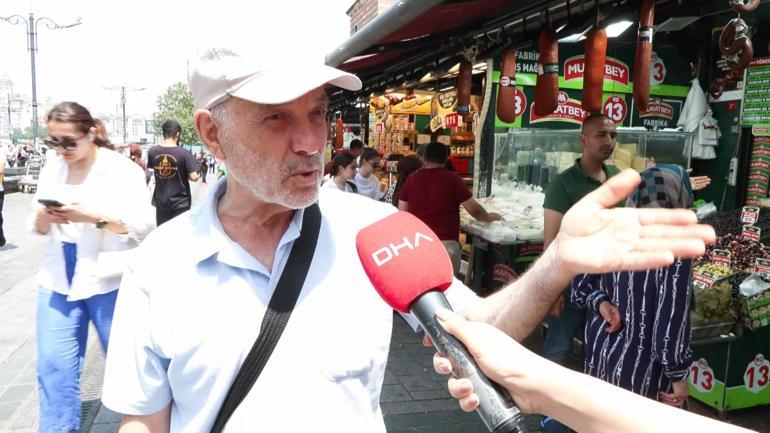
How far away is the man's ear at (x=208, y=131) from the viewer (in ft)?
4.82

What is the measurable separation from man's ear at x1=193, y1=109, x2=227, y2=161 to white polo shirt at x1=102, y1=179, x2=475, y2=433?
26cm

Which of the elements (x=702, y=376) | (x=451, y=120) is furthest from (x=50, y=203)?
(x=451, y=120)

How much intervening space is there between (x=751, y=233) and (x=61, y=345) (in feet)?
14.9

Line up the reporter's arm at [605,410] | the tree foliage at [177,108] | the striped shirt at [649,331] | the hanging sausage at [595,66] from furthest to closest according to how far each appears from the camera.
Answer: the tree foliage at [177,108] → the hanging sausage at [595,66] → the striped shirt at [649,331] → the reporter's arm at [605,410]

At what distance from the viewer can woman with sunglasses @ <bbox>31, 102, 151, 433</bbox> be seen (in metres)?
2.89

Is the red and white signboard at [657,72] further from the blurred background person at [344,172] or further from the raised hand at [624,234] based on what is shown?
the raised hand at [624,234]

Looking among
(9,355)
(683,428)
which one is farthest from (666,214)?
(9,355)

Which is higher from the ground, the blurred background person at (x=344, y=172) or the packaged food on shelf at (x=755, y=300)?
the blurred background person at (x=344, y=172)

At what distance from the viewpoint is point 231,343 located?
4.23 feet

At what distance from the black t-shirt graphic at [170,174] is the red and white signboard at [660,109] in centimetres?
601

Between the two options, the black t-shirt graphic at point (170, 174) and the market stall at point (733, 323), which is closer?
the market stall at point (733, 323)

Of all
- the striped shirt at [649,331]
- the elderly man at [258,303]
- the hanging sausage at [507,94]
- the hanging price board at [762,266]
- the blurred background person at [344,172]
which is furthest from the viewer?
the blurred background person at [344,172]

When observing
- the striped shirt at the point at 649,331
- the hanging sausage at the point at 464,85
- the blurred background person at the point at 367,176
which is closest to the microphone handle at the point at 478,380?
the striped shirt at the point at 649,331

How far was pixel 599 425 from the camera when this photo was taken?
0.93 metres
